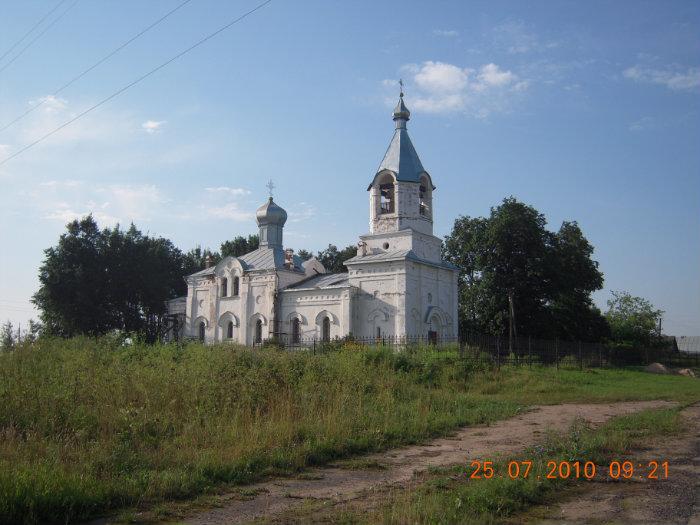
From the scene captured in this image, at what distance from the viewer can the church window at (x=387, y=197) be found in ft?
103

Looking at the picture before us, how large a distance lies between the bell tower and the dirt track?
18298 millimetres

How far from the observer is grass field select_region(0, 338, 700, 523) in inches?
274

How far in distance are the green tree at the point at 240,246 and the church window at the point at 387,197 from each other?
77.1ft

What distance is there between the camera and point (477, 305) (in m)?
38.7

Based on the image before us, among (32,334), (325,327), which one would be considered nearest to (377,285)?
(325,327)

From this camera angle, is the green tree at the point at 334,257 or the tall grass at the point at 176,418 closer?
the tall grass at the point at 176,418

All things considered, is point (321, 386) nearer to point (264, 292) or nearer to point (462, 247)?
point (264, 292)

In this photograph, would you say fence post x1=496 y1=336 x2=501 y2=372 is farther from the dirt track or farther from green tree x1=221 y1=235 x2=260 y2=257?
green tree x1=221 y1=235 x2=260 y2=257

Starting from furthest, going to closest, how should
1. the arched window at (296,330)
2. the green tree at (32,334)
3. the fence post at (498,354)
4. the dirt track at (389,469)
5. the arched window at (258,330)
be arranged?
the arched window at (258,330) < the arched window at (296,330) < the fence post at (498,354) < the green tree at (32,334) < the dirt track at (389,469)

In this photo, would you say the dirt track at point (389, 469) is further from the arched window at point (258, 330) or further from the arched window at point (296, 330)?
the arched window at point (258, 330)

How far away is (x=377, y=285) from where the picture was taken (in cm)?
3014

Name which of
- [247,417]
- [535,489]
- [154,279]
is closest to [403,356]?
[247,417]

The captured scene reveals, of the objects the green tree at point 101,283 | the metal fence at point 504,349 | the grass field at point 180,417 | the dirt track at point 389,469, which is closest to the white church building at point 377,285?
the metal fence at point 504,349

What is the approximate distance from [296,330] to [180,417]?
22925 millimetres
